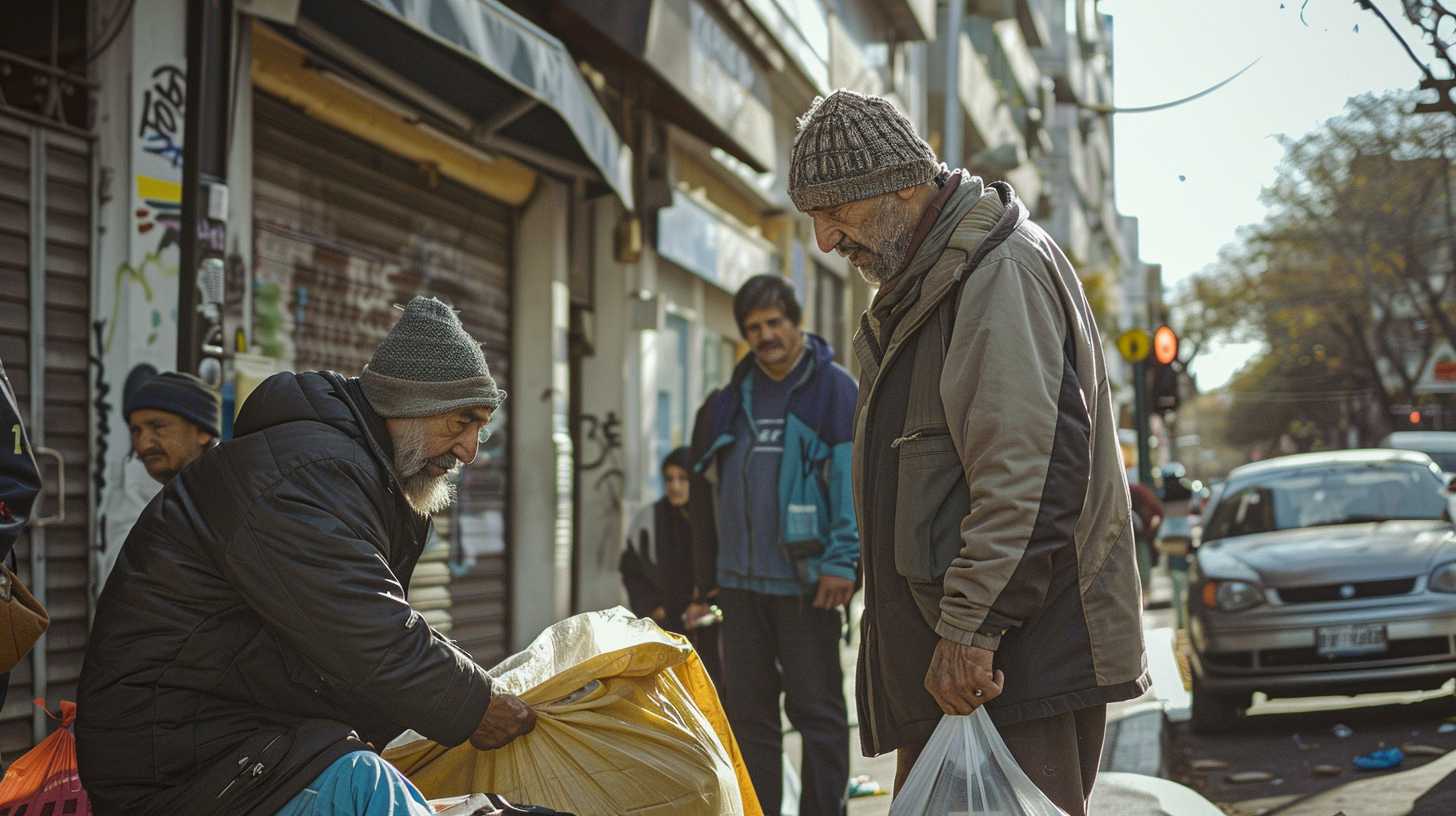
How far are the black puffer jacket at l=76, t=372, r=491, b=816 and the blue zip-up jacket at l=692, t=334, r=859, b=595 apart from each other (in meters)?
2.70

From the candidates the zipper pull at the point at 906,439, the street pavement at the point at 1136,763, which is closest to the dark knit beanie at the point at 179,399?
the street pavement at the point at 1136,763

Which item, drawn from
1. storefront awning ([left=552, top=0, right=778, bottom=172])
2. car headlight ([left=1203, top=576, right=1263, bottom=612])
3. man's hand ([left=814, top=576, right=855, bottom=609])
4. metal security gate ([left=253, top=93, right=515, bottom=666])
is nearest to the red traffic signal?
storefront awning ([left=552, top=0, right=778, bottom=172])

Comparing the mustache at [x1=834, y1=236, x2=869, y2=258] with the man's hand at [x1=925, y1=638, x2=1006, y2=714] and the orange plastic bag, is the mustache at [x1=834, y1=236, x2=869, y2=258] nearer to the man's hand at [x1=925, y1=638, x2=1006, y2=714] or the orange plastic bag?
the man's hand at [x1=925, y1=638, x2=1006, y2=714]

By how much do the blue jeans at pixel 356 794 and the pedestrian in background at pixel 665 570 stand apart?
4436mm

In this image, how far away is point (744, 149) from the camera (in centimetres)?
1445

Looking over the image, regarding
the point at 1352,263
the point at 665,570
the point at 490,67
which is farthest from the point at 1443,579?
the point at 1352,263

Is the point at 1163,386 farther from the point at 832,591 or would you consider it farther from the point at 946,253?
the point at 946,253

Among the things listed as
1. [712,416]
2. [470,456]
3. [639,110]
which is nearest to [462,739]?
[470,456]

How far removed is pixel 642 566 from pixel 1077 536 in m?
4.70

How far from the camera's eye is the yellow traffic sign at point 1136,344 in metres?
16.3

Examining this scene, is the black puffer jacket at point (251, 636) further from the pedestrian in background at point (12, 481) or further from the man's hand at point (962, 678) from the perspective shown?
the pedestrian in background at point (12, 481)

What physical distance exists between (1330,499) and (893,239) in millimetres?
7816

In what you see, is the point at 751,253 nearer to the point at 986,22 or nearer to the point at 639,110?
the point at 639,110

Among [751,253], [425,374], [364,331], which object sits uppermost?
[751,253]
